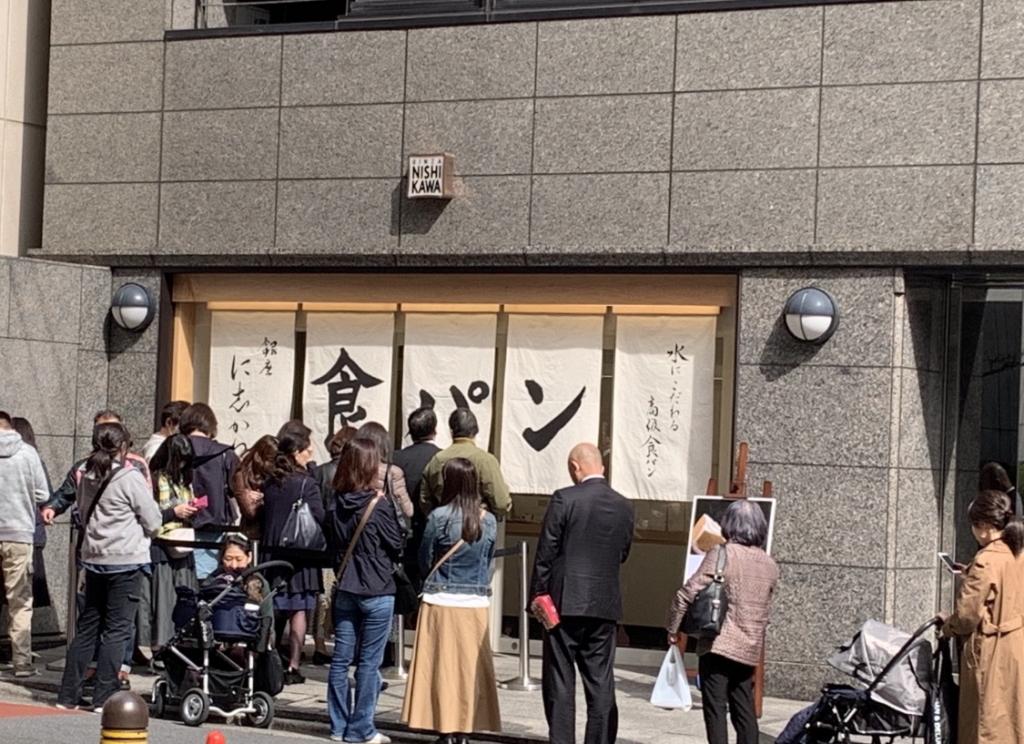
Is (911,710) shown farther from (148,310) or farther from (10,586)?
(148,310)

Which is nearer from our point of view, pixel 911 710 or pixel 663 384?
pixel 911 710

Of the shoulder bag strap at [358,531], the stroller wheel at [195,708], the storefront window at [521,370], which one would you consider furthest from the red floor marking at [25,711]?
the storefront window at [521,370]

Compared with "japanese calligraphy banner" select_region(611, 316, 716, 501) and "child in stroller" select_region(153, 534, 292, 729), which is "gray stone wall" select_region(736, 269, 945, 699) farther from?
"child in stroller" select_region(153, 534, 292, 729)

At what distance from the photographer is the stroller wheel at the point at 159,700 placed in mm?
12789

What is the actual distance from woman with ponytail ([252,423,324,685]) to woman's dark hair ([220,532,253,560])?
16 cm

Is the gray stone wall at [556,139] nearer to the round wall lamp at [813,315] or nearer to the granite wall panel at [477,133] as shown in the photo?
the granite wall panel at [477,133]

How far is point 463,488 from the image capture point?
1192 centimetres

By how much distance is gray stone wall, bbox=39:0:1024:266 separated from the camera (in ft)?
44.9

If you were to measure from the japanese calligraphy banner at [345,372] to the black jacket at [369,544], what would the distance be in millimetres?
3538

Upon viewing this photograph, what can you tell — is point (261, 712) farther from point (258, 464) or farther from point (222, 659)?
point (258, 464)

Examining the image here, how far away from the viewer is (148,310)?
54.1ft

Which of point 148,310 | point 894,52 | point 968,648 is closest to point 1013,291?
point 894,52

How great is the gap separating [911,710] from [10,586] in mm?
7033

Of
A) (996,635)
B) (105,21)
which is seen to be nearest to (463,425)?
(996,635)
